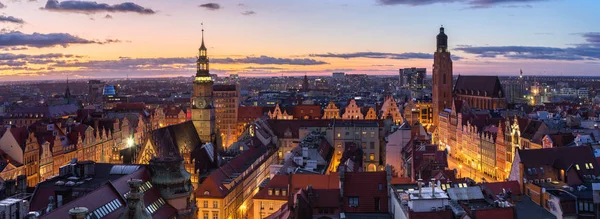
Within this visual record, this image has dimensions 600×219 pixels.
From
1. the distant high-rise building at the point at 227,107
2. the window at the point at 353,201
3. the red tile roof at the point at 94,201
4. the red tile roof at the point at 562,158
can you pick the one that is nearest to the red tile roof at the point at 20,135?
the red tile roof at the point at 94,201

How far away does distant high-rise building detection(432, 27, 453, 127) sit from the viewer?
496 feet

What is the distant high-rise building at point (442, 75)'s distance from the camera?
15125 cm

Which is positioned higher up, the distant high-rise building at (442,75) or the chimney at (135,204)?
the distant high-rise building at (442,75)

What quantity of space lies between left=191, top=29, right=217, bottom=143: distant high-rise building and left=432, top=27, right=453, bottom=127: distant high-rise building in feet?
231

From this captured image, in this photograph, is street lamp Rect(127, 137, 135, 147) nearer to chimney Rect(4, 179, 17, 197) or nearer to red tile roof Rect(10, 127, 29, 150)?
red tile roof Rect(10, 127, 29, 150)

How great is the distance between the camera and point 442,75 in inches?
5994

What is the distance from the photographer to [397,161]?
89.3m

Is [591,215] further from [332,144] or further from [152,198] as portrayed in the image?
[332,144]

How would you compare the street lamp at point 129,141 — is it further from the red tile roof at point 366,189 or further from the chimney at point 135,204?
the chimney at point 135,204

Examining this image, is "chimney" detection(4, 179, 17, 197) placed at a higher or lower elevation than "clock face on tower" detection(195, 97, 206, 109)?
lower

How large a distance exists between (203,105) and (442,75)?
7413 centimetres

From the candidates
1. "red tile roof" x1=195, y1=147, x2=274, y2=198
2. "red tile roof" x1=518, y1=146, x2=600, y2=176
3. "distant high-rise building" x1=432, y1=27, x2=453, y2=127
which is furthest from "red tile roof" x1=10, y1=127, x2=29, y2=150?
"distant high-rise building" x1=432, y1=27, x2=453, y2=127

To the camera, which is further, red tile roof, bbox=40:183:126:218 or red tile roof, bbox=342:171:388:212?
red tile roof, bbox=342:171:388:212

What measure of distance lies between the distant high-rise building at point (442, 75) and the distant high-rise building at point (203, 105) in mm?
70261
